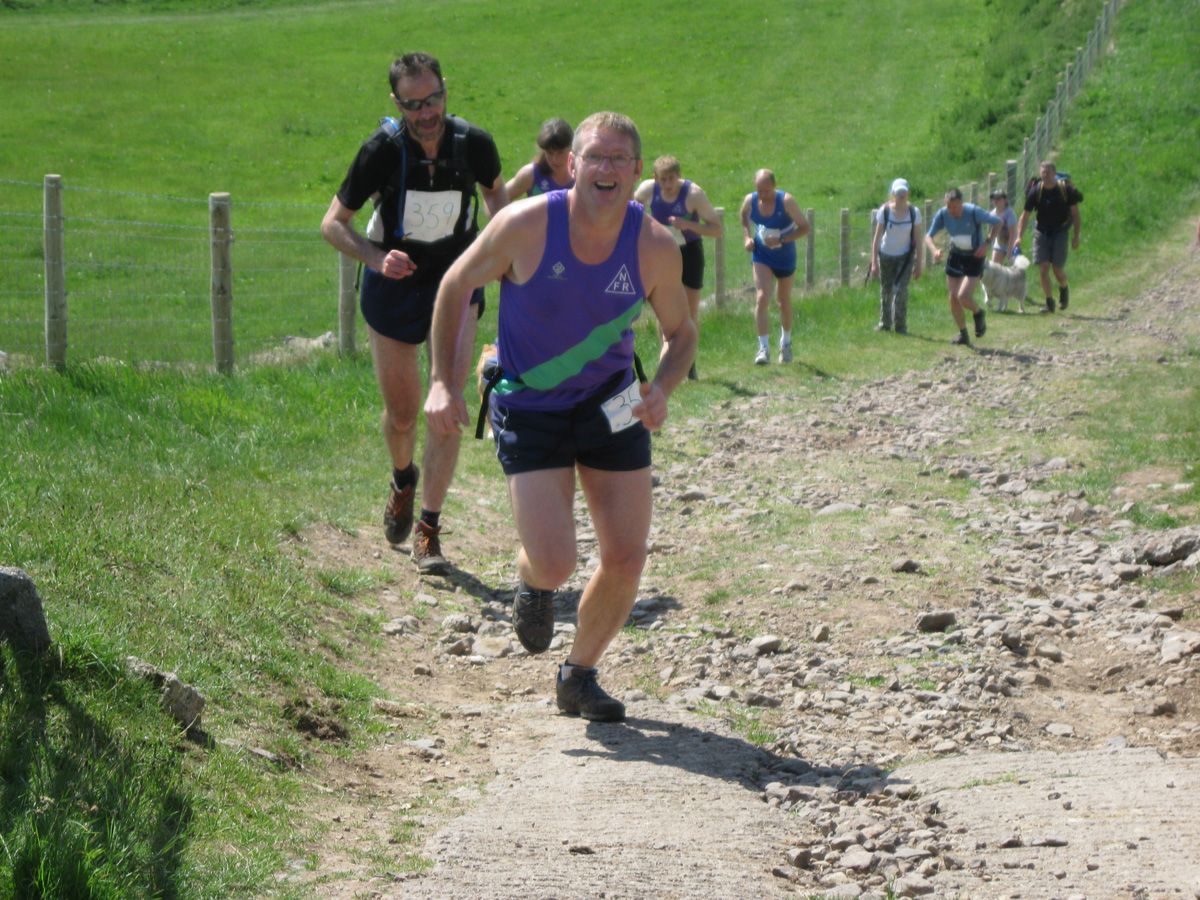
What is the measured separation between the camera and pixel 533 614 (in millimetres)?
4762

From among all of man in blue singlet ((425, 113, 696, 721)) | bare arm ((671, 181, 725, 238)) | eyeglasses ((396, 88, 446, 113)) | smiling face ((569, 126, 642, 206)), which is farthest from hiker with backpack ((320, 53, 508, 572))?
bare arm ((671, 181, 725, 238))

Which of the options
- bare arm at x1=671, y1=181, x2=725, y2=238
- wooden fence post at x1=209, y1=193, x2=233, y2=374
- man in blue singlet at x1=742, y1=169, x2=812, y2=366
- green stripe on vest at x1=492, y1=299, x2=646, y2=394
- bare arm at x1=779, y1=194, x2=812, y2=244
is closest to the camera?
green stripe on vest at x1=492, y1=299, x2=646, y2=394

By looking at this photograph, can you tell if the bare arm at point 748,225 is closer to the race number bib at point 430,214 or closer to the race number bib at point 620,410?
the race number bib at point 430,214

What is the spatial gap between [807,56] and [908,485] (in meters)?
45.5

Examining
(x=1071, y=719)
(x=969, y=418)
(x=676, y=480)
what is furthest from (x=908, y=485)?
(x=1071, y=719)

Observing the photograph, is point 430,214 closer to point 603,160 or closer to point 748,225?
point 603,160

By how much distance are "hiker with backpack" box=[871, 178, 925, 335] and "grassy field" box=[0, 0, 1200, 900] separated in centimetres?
49

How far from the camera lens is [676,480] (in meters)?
8.97

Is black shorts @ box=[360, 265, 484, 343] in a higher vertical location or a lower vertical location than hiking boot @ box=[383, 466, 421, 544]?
higher

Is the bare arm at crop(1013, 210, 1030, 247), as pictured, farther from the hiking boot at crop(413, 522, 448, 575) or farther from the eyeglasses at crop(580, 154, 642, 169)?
the eyeglasses at crop(580, 154, 642, 169)

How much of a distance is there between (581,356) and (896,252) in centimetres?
1255

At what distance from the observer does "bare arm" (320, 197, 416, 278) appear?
5773 millimetres

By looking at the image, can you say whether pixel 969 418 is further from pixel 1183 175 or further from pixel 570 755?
pixel 1183 175

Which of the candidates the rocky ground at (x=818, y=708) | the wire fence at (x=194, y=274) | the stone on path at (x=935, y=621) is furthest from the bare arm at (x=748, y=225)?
the stone on path at (x=935, y=621)
